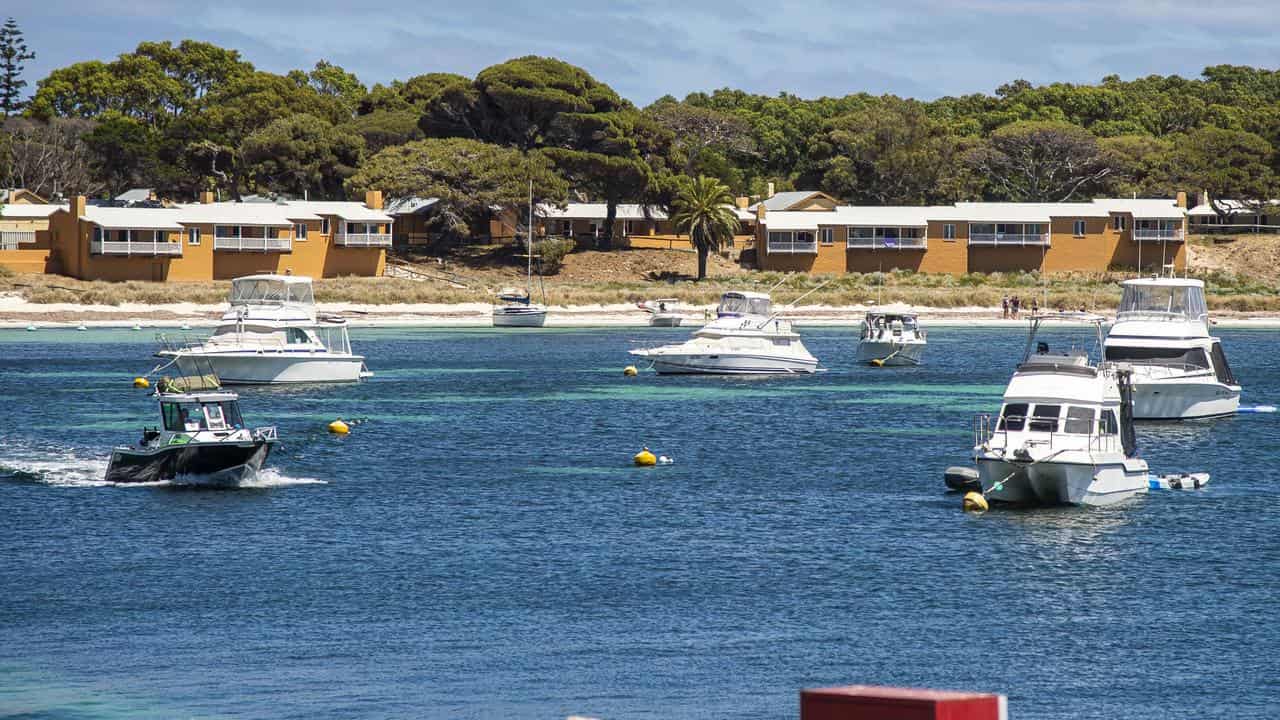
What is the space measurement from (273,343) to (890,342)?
1309 inches

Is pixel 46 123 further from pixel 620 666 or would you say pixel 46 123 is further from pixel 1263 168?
pixel 620 666

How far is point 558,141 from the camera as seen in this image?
142 meters

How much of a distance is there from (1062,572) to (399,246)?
112916mm

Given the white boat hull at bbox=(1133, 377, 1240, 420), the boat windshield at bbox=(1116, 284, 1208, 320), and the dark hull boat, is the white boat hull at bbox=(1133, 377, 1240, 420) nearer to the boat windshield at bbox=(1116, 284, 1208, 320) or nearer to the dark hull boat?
the boat windshield at bbox=(1116, 284, 1208, 320)

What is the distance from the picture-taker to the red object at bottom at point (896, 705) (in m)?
10.4

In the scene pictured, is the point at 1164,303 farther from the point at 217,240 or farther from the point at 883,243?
the point at 217,240

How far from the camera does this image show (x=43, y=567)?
116ft

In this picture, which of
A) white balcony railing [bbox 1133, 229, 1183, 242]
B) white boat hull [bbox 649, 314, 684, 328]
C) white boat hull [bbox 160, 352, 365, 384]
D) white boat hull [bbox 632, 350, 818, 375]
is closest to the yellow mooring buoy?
white boat hull [bbox 160, 352, 365, 384]

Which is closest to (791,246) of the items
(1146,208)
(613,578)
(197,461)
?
(1146,208)

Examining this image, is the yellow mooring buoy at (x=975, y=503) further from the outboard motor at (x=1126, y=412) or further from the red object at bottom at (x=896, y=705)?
the red object at bottom at (x=896, y=705)

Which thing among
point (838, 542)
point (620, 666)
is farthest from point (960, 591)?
point (620, 666)

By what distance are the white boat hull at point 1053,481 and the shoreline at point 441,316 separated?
70.9 m

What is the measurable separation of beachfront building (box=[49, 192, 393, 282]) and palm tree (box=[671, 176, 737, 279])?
23125 mm

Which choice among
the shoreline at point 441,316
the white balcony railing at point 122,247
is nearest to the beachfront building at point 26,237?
the white balcony railing at point 122,247
